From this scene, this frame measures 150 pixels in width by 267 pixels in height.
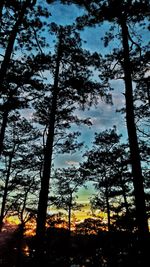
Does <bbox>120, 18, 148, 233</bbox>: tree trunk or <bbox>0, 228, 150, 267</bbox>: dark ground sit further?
<bbox>120, 18, 148, 233</bbox>: tree trunk

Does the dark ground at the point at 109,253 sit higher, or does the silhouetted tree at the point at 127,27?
the silhouetted tree at the point at 127,27

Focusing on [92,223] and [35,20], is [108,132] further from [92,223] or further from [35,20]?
[35,20]

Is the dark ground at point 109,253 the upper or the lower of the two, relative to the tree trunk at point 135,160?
lower

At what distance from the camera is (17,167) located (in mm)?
18953

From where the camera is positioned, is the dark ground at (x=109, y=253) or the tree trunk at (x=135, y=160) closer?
the dark ground at (x=109, y=253)

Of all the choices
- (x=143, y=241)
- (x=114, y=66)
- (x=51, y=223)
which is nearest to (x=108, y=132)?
(x=51, y=223)

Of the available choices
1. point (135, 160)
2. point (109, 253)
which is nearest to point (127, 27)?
point (135, 160)

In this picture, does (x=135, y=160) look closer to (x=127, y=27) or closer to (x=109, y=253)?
(x=109, y=253)

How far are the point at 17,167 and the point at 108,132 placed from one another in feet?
29.1

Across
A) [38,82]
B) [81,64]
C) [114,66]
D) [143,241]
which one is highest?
[81,64]

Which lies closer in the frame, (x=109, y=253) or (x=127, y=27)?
(x=109, y=253)

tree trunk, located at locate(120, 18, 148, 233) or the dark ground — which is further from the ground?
tree trunk, located at locate(120, 18, 148, 233)

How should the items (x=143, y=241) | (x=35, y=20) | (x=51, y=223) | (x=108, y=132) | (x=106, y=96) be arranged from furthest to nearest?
(x=108, y=132)
(x=51, y=223)
(x=106, y=96)
(x=35, y=20)
(x=143, y=241)

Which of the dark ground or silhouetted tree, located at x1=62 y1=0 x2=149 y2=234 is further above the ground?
silhouetted tree, located at x1=62 y1=0 x2=149 y2=234
